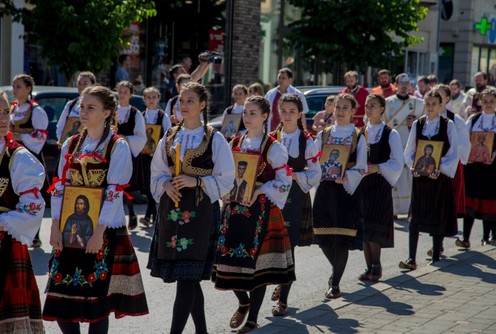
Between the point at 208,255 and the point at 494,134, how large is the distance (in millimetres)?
5899

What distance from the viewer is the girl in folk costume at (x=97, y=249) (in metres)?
5.59

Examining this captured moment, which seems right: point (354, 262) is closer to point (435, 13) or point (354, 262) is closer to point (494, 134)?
point (494, 134)

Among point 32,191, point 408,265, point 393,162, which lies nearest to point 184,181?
point 32,191

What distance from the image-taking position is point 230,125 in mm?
13414

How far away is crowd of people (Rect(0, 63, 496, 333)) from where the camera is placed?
5555mm

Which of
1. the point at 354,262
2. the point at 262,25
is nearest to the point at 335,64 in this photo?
the point at 262,25

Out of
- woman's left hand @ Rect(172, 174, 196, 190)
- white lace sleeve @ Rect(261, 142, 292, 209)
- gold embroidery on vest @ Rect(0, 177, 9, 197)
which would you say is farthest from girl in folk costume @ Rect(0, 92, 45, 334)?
white lace sleeve @ Rect(261, 142, 292, 209)

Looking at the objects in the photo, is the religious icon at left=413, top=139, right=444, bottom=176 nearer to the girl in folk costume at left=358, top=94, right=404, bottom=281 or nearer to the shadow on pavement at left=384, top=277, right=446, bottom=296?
the girl in folk costume at left=358, top=94, right=404, bottom=281

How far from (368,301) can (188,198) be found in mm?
2283

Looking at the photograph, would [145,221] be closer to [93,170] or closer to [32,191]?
[93,170]

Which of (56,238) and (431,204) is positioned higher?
(56,238)

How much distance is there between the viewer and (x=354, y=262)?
403 inches

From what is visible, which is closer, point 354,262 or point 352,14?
point 354,262

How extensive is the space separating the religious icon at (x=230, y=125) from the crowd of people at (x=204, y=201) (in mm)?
2449
